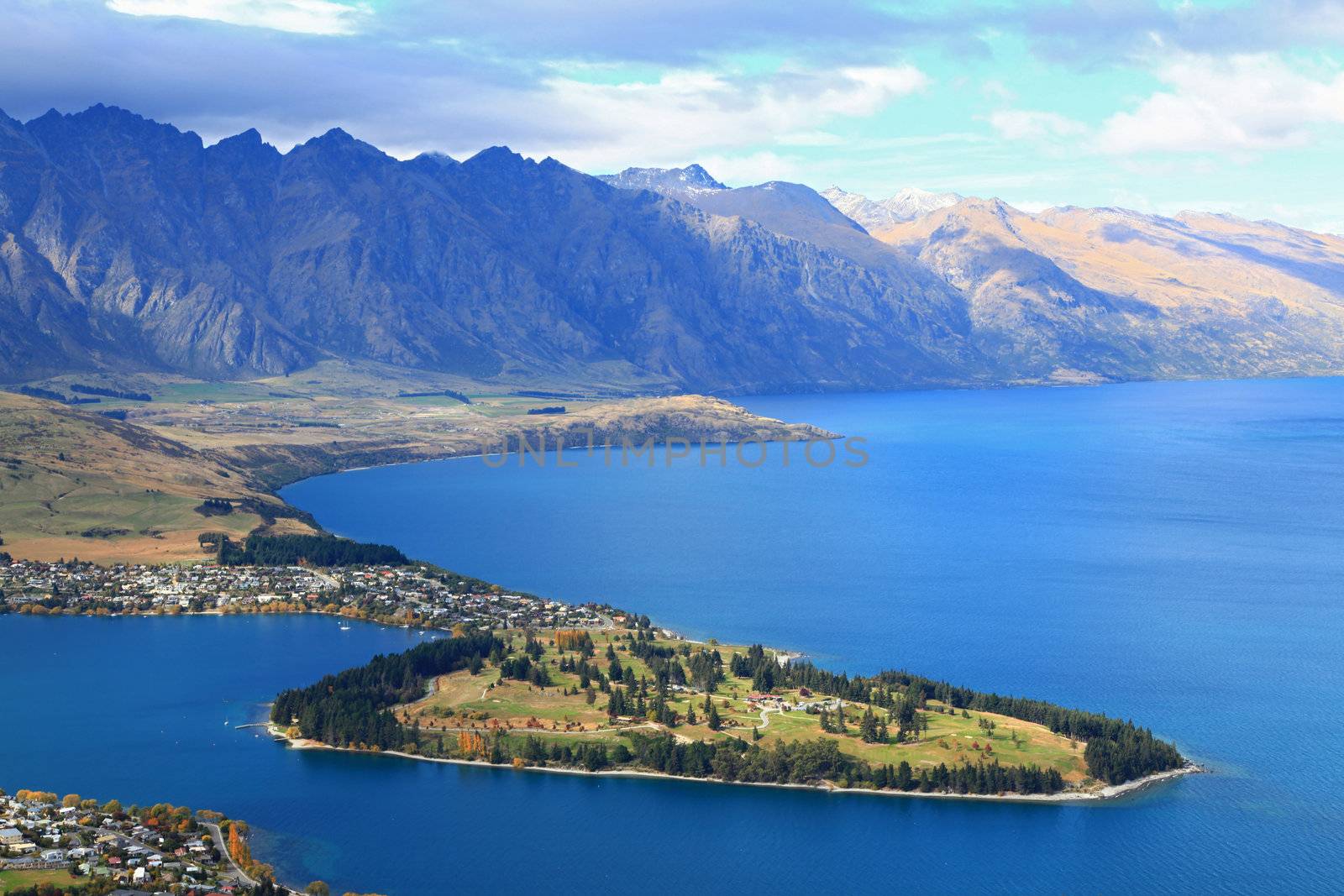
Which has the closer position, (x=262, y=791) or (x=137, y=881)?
(x=137, y=881)

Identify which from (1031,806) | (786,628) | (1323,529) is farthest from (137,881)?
(1323,529)

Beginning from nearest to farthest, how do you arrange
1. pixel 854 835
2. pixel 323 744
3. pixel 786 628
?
pixel 854 835
pixel 323 744
pixel 786 628

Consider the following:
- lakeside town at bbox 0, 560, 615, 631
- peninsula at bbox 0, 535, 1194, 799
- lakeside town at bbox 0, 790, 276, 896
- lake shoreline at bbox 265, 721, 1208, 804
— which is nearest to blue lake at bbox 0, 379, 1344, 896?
lake shoreline at bbox 265, 721, 1208, 804

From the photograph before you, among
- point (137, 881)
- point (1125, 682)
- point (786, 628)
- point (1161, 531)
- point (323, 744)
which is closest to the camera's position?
point (137, 881)

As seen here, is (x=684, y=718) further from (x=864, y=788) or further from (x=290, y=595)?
(x=290, y=595)

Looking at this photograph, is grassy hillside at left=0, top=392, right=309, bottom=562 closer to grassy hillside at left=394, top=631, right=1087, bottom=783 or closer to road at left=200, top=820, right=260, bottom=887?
grassy hillside at left=394, top=631, right=1087, bottom=783

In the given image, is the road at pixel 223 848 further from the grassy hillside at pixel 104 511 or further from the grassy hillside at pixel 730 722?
the grassy hillside at pixel 104 511

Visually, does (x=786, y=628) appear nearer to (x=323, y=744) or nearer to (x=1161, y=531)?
(x=323, y=744)
